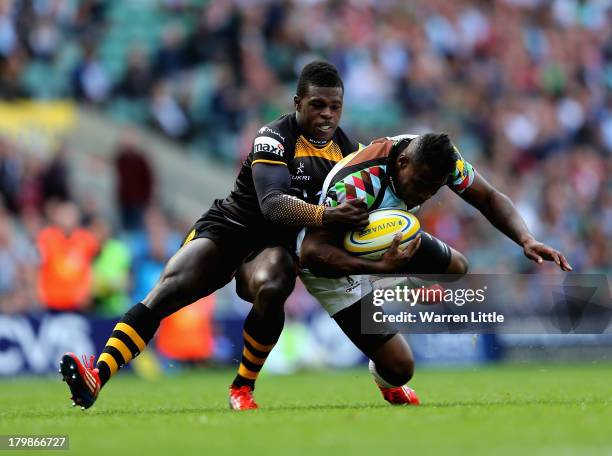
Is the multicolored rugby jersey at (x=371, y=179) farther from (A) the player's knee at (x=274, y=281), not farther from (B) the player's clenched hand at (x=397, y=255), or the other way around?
(B) the player's clenched hand at (x=397, y=255)

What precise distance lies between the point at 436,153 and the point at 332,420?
1815mm

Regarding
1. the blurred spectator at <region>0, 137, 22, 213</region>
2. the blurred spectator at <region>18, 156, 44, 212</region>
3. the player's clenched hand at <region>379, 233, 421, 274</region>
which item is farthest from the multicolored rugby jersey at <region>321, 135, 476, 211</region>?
the blurred spectator at <region>0, 137, 22, 213</region>

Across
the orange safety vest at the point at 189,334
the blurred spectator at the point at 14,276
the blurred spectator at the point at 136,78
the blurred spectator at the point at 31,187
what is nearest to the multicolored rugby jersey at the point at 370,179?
the orange safety vest at the point at 189,334

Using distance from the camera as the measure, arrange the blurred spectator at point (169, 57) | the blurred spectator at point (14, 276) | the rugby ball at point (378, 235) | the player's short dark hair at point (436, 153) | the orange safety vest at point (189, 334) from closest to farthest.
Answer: the player's short dark hair at point (436, 153)
the rugby ball at point (378, 235)
the blurred spectator at point (14, 276)
the orange safety vest at point (189, 334)
the blurred spectator at point (169, 57)

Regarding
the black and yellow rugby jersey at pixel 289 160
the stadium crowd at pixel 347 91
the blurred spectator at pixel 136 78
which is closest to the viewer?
the black and yellow rugby jersey at pixel 289 160

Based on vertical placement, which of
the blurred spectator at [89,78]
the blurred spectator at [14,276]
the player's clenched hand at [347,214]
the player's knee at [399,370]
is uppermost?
the player's clenched hand at [347,214]

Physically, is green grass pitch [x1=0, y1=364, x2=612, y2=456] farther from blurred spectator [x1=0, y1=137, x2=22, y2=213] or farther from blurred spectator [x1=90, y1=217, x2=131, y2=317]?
blurred spectator [x1=0, y1=137, x2=22, y2=213]

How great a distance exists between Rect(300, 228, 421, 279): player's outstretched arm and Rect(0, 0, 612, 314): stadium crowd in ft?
25.2

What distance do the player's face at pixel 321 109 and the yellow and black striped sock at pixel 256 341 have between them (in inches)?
50.5

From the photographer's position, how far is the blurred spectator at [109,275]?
1520cm

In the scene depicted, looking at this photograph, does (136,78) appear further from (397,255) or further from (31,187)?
(397,255)

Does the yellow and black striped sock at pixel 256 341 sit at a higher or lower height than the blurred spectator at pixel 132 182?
higher

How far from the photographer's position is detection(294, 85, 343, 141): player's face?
28.1 ft

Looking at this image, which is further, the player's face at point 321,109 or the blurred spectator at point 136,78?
the blurred spectator at point 136,78
